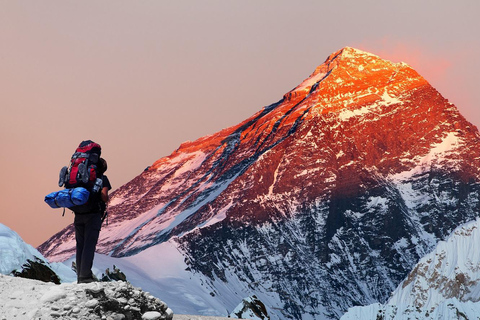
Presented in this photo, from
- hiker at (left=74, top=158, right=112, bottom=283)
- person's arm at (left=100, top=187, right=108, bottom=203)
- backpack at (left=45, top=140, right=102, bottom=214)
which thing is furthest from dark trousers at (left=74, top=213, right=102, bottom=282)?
person's arm at (left=100, top=187, right=108, bottom=203)

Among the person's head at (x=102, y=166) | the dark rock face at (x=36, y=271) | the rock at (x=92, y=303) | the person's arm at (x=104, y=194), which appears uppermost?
the dark rock face at (x=36, y=271)

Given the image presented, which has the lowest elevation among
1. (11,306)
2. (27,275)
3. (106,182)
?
(11,306)

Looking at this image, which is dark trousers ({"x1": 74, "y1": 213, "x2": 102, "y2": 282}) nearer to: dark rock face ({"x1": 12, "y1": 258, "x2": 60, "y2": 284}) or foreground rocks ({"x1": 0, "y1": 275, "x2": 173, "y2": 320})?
foreground rocks ({"x1": 0, "y1": 275, "x2": 173, "y2": 320})

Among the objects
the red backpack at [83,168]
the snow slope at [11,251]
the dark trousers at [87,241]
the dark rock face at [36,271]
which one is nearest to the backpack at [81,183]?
the red backpack at [83,168]

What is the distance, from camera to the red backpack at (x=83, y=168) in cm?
1462

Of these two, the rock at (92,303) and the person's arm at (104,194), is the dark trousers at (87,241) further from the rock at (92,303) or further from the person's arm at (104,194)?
the rock at (92,303)

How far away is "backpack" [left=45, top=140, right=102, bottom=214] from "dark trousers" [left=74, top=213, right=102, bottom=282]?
0.15m

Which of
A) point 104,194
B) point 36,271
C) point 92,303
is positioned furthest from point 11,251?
point 92,303

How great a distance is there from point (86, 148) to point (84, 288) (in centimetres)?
263

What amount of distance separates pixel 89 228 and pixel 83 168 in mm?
1152

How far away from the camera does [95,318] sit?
44.5ft

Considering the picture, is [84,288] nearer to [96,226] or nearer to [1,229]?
[96,226]

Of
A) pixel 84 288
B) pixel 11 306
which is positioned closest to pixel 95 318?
pixel 84 288

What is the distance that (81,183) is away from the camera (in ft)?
48.1
